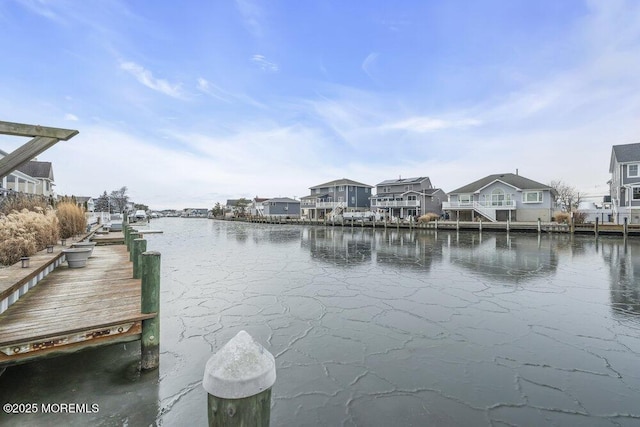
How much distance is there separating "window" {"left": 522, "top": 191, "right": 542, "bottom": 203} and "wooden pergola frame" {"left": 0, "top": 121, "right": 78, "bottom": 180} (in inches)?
1669

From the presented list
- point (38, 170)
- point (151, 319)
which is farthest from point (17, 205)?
point (38, 170)

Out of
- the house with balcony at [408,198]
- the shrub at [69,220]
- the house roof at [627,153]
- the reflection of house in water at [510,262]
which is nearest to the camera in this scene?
the reflection of house in water at [510,262]

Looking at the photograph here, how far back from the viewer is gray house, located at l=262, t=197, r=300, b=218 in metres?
69.9

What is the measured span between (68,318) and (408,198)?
4606 cm

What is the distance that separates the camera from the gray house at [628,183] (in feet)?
92.0

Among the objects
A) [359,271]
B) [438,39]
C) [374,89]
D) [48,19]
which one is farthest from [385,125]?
[48,19]

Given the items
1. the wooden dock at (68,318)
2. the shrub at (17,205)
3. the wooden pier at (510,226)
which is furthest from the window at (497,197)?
the shrub at (17,205)

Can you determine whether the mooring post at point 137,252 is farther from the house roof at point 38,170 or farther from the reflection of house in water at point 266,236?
the house roof at point 38,170

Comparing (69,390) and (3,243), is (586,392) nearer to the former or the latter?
(69,390)

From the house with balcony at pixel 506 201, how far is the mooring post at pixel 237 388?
38963 mm

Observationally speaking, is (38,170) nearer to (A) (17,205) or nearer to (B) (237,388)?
(A) (17,205)

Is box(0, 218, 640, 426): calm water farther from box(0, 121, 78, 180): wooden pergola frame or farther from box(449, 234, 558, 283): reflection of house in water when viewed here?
box(0, 121, 78, 180): wooden pergola frame

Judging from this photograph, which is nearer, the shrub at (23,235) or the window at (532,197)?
the shrub at (23,235)

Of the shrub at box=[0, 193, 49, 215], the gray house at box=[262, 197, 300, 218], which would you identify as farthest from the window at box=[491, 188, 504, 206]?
the gray house at box=[262, 197, 300, 218]
